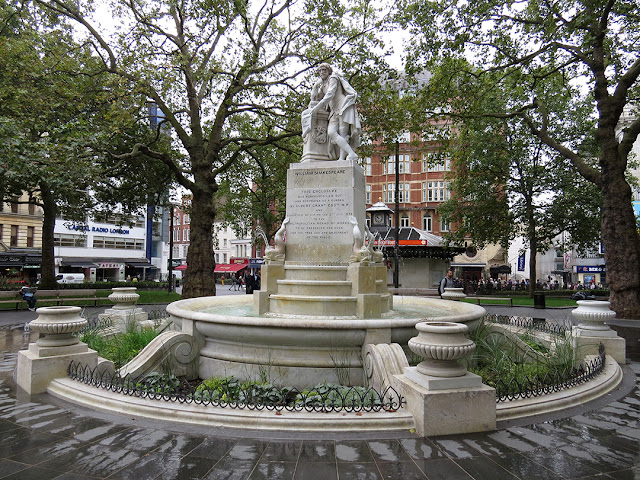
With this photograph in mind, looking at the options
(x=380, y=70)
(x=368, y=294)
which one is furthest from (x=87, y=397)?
(x=380, y=70)

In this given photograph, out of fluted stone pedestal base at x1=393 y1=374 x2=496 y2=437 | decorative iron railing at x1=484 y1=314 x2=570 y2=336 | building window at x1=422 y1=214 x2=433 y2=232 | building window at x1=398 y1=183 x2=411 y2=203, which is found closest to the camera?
fluted stone pedestal base at x1=393 y1=374 x2=496 y2=437

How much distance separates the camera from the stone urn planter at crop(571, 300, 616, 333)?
7309mm

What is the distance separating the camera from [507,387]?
15.9 ft

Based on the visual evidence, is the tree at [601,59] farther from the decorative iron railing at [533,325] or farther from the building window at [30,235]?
the building window at [30,235]

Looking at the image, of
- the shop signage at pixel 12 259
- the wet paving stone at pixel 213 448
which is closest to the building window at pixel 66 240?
the shop signage at pixel 12 259

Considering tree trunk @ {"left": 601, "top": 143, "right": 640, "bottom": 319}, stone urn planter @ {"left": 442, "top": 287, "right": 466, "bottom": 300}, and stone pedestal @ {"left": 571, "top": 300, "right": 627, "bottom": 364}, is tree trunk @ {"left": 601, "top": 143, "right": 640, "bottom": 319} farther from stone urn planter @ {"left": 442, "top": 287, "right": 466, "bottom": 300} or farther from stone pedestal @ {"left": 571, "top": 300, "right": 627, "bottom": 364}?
stone pedestal @ {"left": 571, "top": 300, "right": 627, "bottom": 364}

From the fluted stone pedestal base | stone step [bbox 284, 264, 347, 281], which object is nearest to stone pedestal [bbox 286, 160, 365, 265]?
stone step [bbox 284, 264, 347, 281]

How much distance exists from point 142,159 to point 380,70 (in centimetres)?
1283

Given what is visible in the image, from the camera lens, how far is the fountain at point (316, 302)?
18.4 feet

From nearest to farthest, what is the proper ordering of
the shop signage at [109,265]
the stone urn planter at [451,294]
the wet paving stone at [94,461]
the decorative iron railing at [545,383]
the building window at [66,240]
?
the wet paving stone at [94,461] → the decorative iron railing at [545,383] → the stone urn planter at [451,294] → the building window at [66,240] → the shop signage at [109,265]

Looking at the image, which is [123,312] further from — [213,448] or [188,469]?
[188,469]

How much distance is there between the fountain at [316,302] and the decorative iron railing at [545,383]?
3.95 feet

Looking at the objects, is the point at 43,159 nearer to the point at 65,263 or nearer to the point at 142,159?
the point at 142,159

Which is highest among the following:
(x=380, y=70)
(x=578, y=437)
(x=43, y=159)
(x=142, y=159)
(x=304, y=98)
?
(x=380, y=70)
